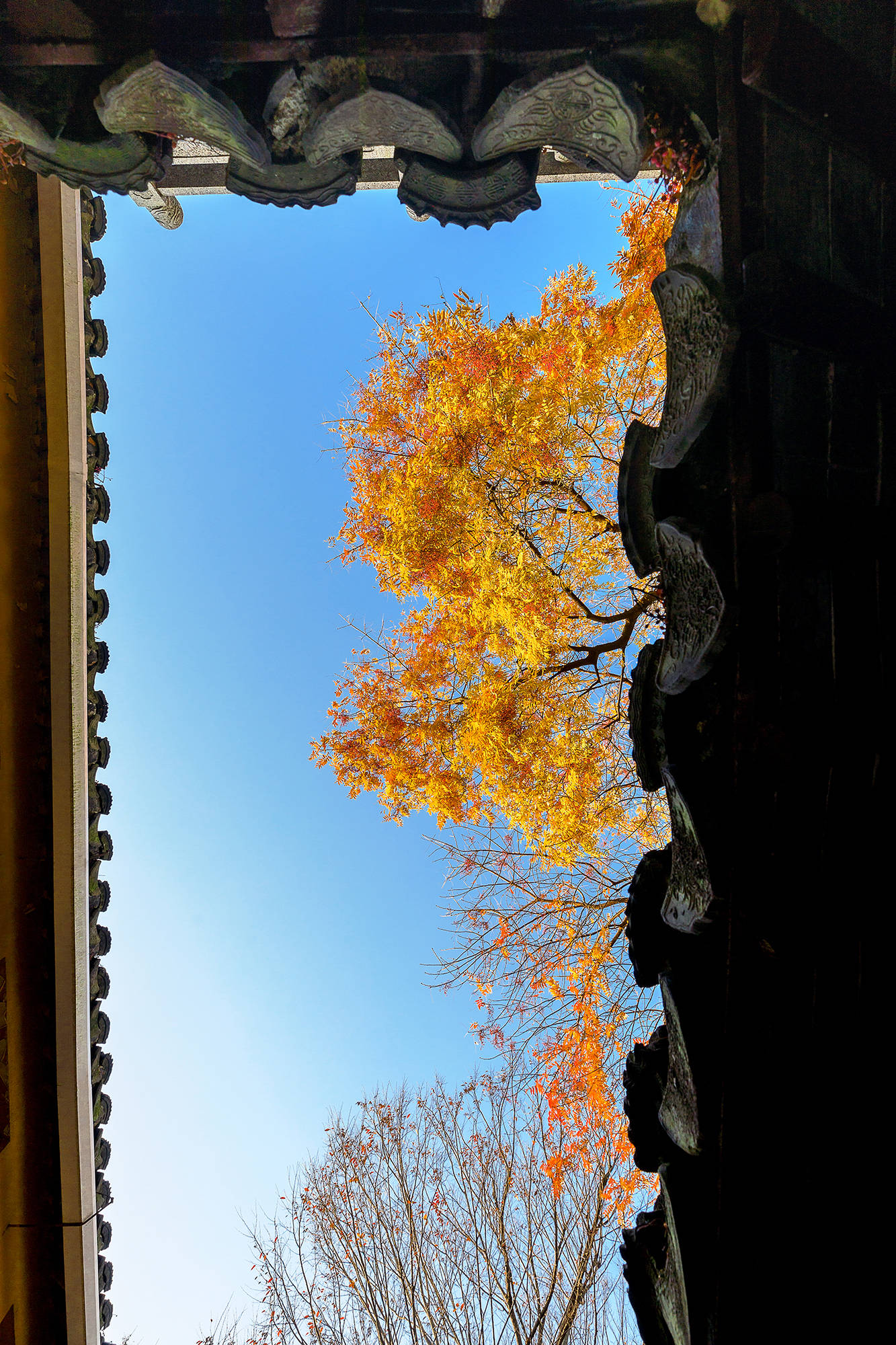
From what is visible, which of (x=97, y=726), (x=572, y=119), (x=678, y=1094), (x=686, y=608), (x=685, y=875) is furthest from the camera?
(x=97, y=726)

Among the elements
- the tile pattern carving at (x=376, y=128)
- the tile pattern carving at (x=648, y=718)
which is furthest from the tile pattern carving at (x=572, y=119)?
the tile pattern carving at (x=648, y=718)

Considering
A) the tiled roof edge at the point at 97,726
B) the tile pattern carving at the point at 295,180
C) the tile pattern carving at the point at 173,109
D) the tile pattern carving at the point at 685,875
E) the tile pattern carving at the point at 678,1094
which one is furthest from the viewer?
the tiled roof edge at the point at 97,726

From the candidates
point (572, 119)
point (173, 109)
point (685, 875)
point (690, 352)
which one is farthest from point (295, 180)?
point (685, 875)

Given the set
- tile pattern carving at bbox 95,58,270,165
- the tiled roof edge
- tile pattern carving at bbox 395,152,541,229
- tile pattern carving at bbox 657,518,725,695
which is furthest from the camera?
the tiled roof edge

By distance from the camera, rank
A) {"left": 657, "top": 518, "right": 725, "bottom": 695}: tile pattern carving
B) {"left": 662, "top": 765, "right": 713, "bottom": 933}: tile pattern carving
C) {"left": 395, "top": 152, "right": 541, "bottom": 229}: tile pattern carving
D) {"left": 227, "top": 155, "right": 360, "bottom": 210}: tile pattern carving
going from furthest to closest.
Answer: {"left": 227, "top": 155, "right": 360, "bottom": 210}: tile pattern carving
{"left": 395, "top": 152, "right": 541, "bottom": 229}: tile pattern carving
{"left": 662, "top": 765, "right": 713, "bottom": 933}: tile pattern carving
{"left": 657, "top": 518, "right": 725, "bottom": 695}: tile pattern carving

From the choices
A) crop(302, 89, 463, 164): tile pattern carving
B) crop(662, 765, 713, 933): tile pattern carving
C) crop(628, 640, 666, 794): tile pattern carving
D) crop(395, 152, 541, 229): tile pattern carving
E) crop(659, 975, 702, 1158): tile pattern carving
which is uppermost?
crop(302, 89, 463, 164): tile pattern carving

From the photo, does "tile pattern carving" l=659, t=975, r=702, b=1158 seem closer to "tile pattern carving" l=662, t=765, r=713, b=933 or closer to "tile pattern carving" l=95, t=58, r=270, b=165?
"tile pattern carving" l=662, t=765, r=713, b=933

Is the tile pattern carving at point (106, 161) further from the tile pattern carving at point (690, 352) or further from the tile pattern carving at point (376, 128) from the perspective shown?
the tile pattern carving at point (690, 352)

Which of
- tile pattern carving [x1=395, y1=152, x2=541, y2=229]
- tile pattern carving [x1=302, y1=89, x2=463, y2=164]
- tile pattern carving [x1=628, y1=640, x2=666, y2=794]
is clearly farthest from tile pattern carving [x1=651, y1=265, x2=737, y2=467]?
tile pattern carving [x1=302, y1=89, x2=463, y2=164]

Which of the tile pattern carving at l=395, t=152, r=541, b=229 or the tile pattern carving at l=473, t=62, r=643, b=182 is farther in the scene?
the tile pattern carving at l=395, t=152, r=541, b=229

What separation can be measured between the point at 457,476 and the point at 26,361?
6112 mm

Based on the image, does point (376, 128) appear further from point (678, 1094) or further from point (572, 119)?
point (678, 1094)

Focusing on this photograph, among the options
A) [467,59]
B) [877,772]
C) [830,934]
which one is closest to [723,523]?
[877,772]

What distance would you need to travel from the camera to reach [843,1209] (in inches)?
143
